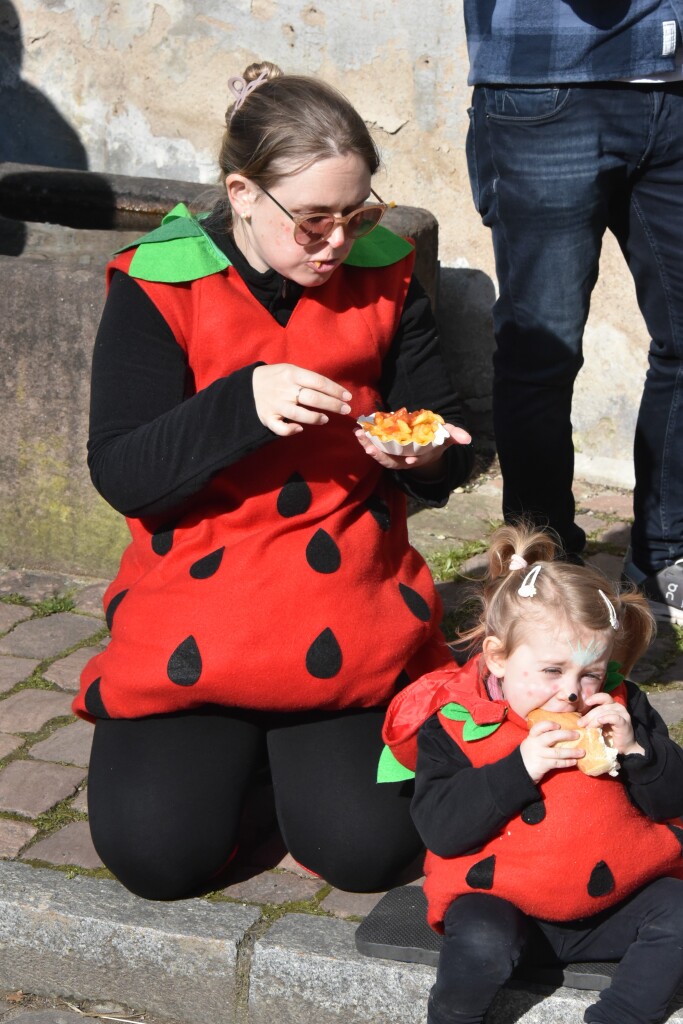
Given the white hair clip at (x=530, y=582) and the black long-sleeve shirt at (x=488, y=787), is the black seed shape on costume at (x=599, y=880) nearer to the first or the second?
the black long-sleeve shirt at (x=488, y=787)

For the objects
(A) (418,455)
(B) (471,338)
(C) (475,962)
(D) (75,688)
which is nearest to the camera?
(C) (475,962)

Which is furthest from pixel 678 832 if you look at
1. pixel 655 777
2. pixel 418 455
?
pixel 418 455

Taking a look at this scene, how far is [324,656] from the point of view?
8.06ft

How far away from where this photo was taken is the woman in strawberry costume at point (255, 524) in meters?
2.39

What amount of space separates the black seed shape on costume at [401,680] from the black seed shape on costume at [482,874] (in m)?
0.50

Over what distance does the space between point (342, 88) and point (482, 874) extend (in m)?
3.58

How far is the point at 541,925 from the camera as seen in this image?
2.17 metres

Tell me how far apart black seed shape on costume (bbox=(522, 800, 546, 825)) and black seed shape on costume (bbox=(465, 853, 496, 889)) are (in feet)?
0.28

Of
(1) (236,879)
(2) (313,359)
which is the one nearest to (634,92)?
(2) (313,359)

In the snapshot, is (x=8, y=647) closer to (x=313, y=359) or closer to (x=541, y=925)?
(x=313, y=359)

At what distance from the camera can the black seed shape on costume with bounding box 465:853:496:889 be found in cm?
212

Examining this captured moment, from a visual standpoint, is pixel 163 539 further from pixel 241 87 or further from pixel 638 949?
pixel 638 949

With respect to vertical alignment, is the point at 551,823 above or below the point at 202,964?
above

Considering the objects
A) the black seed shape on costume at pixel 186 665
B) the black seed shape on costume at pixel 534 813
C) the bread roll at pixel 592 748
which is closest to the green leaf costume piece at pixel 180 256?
the black seed shape on costume at pixel 186 665
